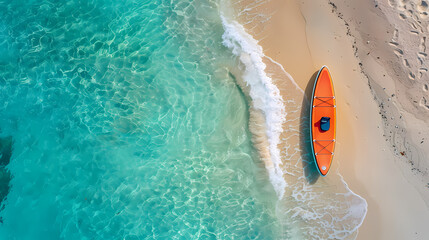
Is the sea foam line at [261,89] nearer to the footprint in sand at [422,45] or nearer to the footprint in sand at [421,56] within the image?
the footprint in sand at [421,56]

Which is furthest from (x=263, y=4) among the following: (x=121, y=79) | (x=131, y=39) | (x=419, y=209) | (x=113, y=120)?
(x=419, y=209)

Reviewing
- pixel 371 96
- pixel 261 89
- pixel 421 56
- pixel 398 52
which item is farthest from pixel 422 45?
pixel 261 89

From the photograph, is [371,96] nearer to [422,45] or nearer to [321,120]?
[321,120]

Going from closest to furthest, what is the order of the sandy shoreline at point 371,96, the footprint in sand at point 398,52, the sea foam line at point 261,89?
the sandy shoreline at point 371,96 < the footprint in sand at point 398,52 < the sea foam line at point 261,89

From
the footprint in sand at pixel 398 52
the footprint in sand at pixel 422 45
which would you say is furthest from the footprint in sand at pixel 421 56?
the footprint in sand at pixel 398 52

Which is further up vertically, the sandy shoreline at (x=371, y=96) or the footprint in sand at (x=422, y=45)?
the footprint in sand at (x=422, y=45)

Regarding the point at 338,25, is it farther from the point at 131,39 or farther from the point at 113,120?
the point at 113,120

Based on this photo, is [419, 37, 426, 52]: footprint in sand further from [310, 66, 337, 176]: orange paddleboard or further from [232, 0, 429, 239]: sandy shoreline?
[310, 66, 337, 176]: orange paddleboard
